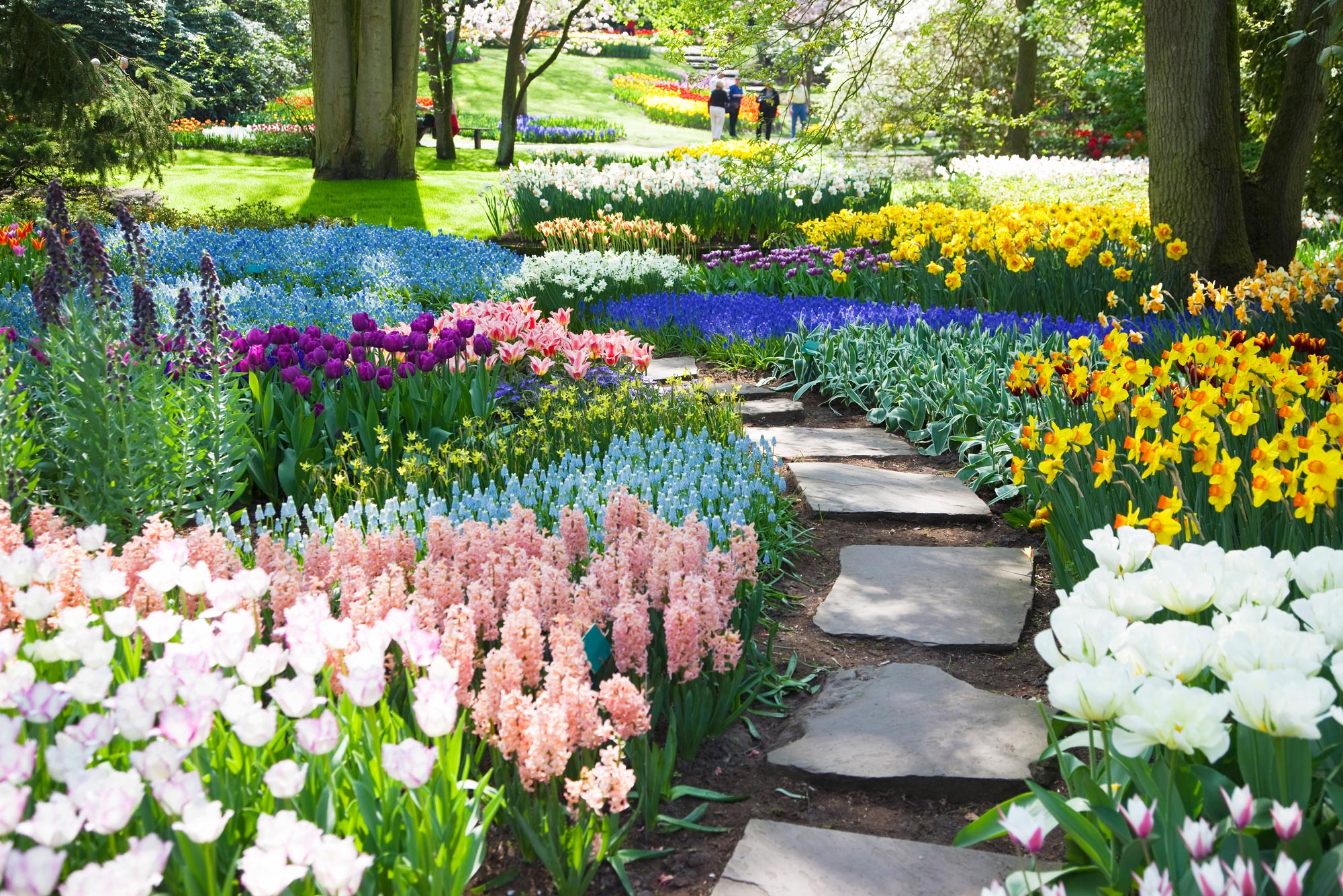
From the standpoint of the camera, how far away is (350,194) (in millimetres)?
13414

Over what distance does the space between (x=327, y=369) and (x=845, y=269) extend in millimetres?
4824

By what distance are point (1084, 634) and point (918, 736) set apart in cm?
103

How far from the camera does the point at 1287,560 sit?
1.73 m

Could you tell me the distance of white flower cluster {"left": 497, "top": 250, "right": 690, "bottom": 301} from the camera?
7.61m

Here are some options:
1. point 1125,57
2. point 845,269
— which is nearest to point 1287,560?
point 845,269

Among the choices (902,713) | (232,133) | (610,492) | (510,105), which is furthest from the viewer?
(232,133)

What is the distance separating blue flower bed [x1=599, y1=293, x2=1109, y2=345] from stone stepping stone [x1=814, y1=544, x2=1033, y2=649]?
7.54 feet

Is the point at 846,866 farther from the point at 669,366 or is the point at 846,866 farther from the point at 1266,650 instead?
the point at 669,366

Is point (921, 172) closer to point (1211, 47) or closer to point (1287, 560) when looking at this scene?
point (1211, 47)

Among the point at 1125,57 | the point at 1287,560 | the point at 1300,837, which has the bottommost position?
the point at 1300,837

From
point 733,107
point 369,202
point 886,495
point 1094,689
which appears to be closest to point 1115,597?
point 1094,689

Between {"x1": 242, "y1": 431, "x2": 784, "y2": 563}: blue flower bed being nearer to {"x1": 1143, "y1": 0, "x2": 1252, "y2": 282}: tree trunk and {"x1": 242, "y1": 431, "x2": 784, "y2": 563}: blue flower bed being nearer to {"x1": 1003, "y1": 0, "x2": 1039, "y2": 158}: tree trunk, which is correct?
{"x1": 1143, "y1": 0, "x2": 1252, "y2": 282}: tree trunk

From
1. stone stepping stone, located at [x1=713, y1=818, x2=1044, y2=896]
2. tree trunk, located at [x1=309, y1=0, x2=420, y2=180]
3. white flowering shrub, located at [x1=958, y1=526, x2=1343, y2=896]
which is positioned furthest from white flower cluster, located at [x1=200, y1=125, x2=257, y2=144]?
white flowering shrub, located at [x1=958, y1=526, x2=1343, y2=896]

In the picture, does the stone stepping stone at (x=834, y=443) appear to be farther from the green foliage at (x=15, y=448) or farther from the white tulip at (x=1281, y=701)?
the white tulip at (x=1281, y=701)
